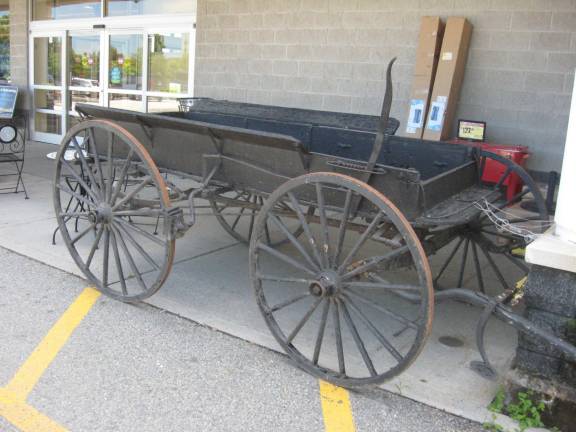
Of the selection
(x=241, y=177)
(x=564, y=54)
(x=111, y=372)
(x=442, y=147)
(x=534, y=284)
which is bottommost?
(x=111, y=372)

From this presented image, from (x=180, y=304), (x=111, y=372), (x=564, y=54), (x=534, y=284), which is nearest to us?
(x=534, y=284)

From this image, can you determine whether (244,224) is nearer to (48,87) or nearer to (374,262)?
(374,262)

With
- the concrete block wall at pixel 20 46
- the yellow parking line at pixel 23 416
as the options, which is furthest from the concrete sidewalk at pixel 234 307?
the concrete block wall at pixel 20 46

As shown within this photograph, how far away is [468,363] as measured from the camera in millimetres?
3615

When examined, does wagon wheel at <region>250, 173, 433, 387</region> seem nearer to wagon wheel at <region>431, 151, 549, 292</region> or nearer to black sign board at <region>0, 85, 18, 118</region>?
wagon wheel at <region>431, 151, 549, 292</region>

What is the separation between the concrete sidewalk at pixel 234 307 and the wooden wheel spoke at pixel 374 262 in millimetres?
750

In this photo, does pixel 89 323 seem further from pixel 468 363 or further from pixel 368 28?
pixel 368 28

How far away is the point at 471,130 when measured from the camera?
22.6 feet

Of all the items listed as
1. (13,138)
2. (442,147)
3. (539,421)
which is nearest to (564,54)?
(442,147)

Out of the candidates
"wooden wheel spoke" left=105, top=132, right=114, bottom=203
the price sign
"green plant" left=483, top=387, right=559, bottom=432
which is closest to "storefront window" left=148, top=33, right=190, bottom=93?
the price sign

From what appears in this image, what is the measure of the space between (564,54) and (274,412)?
5.34 m

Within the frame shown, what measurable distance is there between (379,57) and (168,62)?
4.21 m

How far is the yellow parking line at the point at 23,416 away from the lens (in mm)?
2852

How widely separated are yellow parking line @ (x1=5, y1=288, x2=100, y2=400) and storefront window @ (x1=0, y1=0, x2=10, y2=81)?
11.2 metres
